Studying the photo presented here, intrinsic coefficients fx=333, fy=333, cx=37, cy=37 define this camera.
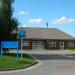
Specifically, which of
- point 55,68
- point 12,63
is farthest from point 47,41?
point 55,68

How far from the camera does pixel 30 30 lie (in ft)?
262

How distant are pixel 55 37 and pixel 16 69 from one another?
2113 inches

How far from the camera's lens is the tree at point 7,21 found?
138 ft

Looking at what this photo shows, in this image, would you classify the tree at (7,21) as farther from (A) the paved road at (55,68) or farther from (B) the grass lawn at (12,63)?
(B) the grass lawn at (12,63)

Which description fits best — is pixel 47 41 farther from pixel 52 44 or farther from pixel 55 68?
pixel 55 68

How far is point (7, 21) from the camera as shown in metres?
43.7

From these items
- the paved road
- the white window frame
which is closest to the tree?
the paved road

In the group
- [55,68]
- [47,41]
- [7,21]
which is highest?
[7,21]

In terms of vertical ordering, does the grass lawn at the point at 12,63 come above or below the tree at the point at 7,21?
below

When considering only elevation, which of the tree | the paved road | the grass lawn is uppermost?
the tree

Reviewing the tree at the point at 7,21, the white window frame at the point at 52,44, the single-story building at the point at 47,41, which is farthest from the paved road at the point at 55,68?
the white window frame at the point at 52,44

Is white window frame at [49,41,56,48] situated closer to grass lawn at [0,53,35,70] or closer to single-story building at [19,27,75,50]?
single-story building at [19,27,75,50]

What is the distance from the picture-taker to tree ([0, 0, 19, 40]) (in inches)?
1657

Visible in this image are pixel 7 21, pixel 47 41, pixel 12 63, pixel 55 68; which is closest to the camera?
pixel 55 68
